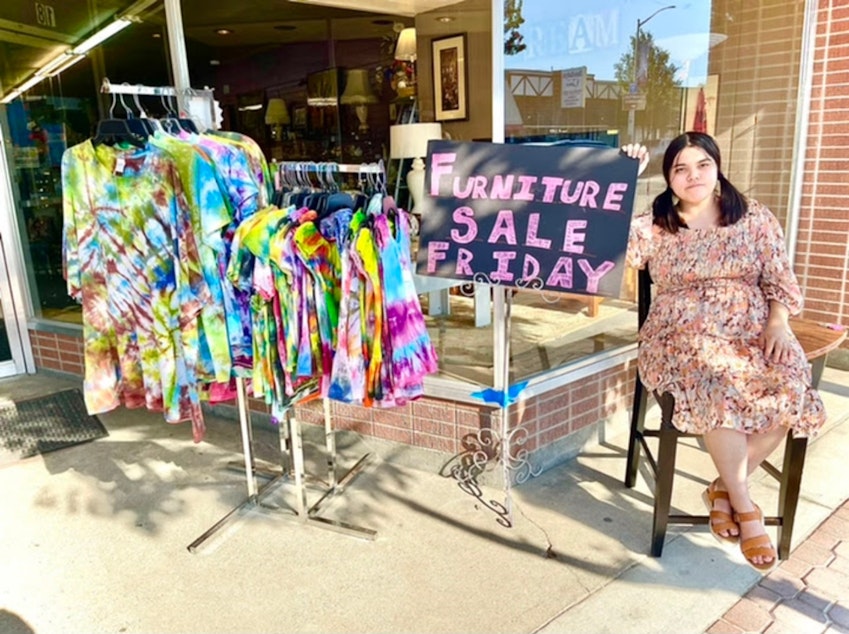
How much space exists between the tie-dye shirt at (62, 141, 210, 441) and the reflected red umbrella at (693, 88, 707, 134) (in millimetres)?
3122

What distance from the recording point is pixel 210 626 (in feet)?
6.84

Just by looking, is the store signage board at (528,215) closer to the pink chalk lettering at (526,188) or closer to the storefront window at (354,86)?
the pink chalk lettering at (526,188)

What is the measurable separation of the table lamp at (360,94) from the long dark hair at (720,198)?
266cm

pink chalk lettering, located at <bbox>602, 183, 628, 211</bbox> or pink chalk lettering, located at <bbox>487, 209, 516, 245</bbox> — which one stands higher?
pink chalk lettering, located at <bbox>602, 183, 628, 211</bbox>

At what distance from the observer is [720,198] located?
2348 mm

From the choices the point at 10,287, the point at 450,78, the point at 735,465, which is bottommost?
the point at 735,465

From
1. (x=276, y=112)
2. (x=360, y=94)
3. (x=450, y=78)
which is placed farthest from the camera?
(x=276, y=112)

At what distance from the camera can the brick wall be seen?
3.92m

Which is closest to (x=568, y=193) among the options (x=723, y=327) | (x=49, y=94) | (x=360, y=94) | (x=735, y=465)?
(x=723, y=327)

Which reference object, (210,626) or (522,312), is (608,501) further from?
(210,626)

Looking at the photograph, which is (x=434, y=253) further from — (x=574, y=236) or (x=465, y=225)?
(x=574, y=236)

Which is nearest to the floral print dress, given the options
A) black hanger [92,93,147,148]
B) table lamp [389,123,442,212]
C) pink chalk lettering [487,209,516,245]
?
pink chalk lettering [487,209,516,245]

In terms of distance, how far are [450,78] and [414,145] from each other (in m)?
0.52

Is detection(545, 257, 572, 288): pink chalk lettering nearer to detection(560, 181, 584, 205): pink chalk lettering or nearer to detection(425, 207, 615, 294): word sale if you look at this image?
detection(425, 207, 615, 294): word sale
